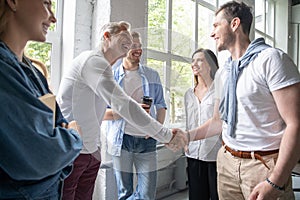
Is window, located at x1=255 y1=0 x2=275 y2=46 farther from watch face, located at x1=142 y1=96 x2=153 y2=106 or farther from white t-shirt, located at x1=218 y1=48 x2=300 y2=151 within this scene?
watch face, located at x1=142 y1=96 x2=153 y2=106

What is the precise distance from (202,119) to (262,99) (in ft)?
1.13

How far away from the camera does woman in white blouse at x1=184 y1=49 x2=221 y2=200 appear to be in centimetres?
121

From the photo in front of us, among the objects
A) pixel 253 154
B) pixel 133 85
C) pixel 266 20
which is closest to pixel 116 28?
pixel 133 85

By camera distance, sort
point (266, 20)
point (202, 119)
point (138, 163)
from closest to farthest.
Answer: point (138, 163)
point (202, 119)
point (266, 20)

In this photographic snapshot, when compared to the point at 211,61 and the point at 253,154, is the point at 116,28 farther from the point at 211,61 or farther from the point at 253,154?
the point at 253,154

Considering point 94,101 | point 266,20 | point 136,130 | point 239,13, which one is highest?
point 266,20

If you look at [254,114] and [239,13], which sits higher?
[239,13]

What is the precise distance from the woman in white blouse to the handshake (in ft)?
0.15

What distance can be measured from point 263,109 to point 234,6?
0.57 metres

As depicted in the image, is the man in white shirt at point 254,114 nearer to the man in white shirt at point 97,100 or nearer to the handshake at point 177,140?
the handshake at point 177,140

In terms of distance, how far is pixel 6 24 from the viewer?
2.60 ft

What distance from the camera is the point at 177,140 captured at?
49.8 inches

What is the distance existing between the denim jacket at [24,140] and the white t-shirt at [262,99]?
84 cm

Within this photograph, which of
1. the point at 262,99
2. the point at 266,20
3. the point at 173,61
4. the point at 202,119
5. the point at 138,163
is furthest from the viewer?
the point at 266,20
